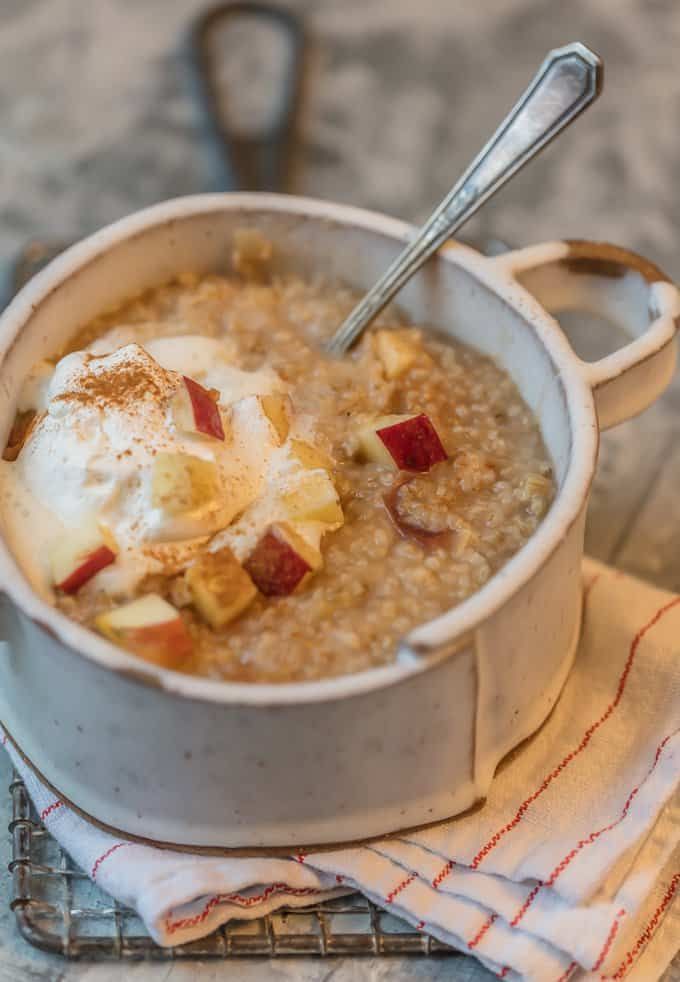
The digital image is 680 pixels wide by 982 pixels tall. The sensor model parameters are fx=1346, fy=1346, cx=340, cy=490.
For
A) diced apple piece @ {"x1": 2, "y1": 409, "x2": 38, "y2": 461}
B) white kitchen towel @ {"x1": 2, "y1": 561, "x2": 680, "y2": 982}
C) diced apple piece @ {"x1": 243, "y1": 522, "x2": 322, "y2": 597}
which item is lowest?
white kitchen towel @ {"x1": 2, "y1": 561, "x2": 680, "y2": 982}

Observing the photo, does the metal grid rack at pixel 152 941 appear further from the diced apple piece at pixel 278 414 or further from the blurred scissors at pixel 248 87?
the blurred scissors at pixel 248 87

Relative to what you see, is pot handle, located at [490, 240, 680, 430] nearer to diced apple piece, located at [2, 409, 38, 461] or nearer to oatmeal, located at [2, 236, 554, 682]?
oatmeal, located at [2, 236, 554, 682]

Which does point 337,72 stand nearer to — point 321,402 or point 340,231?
point 340,231

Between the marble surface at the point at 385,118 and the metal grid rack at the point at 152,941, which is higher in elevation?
the marble surface at the point at 385,118

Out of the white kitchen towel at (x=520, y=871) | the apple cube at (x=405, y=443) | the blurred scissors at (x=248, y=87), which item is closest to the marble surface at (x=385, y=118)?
the blurred scissors at (x=248, y=87)

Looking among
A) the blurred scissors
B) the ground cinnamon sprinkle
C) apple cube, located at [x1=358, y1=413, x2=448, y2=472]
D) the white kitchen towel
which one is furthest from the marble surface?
the ground cinnamon sprinkle

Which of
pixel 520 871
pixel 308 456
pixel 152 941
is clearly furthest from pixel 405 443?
pixel 152 941
